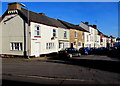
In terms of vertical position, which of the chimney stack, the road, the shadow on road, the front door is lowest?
the road

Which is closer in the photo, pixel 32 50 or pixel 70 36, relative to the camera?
pixel 32 50

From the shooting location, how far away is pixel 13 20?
64.2ft

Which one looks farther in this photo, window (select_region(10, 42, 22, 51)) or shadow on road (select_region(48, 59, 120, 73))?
window (select_region(10, 42, 22, 51))

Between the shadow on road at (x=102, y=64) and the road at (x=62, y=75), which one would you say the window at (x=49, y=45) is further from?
the road at (x=62, y=75)

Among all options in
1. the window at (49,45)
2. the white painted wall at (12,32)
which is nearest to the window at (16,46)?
the white painted wall at (12,32)

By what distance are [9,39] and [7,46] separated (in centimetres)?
117

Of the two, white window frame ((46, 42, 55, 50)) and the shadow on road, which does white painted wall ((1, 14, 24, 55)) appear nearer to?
white window frame ((46, 42, 55, 50))

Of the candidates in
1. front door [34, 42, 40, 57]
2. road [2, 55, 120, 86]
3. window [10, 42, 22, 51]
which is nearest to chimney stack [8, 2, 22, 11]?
window [10, 42, 22, 51]

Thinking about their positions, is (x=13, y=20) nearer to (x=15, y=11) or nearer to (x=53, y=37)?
(x=15, y=11)

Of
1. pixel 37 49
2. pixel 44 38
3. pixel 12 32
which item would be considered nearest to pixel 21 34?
pixel 12 32

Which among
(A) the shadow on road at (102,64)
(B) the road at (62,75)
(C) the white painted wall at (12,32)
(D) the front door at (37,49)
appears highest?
(C) the white painted wall at (12,32)

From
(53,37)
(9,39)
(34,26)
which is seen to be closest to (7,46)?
(9,39)

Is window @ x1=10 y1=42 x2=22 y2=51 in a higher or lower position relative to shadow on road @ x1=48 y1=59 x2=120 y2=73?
higher

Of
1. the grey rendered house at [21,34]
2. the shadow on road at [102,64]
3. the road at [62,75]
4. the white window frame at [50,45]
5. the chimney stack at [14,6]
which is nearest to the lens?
the road at [62,75]
